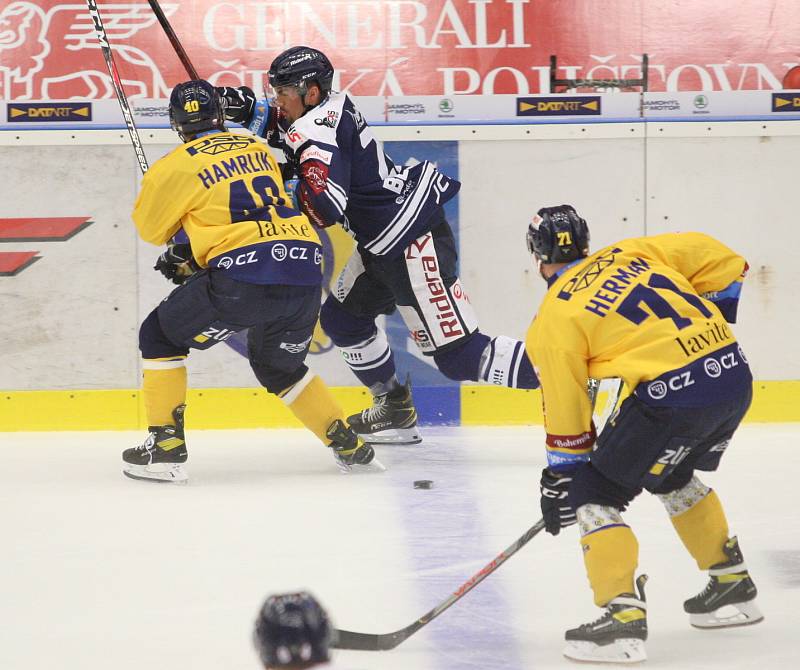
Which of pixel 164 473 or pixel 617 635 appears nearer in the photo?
pixel 617 635

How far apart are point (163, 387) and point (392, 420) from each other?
103cm

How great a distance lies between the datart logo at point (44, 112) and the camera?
16.6ft

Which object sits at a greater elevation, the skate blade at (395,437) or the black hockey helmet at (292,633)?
the black hockey helmet at (292,633)

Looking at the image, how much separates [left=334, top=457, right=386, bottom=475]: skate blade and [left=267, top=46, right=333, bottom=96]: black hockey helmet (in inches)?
47.9

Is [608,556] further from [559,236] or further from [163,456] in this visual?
[163,456]

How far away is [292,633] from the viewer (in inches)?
66.6

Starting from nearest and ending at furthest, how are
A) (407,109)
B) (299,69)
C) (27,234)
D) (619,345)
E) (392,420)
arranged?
(619,345) → (299,69) → (392,420) → (27,234) → (407,109)

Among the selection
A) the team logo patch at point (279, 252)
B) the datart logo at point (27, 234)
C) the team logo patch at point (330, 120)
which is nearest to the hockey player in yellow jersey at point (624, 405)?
the team logo patch at point (279, 252)

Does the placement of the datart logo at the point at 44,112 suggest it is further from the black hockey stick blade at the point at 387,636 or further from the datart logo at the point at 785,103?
the black hockey stick blade at the point at 387,636

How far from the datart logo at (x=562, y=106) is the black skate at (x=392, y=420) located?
4.08 ft

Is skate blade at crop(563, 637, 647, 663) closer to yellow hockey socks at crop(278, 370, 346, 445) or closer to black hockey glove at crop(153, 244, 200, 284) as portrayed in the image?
yellow hockey socks at crop(278, 370, 346, 445)

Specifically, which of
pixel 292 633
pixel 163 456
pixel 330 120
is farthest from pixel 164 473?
pixel 292 633

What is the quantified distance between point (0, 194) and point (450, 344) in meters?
1.95

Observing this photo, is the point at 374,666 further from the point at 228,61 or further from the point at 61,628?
the point at 228,61
